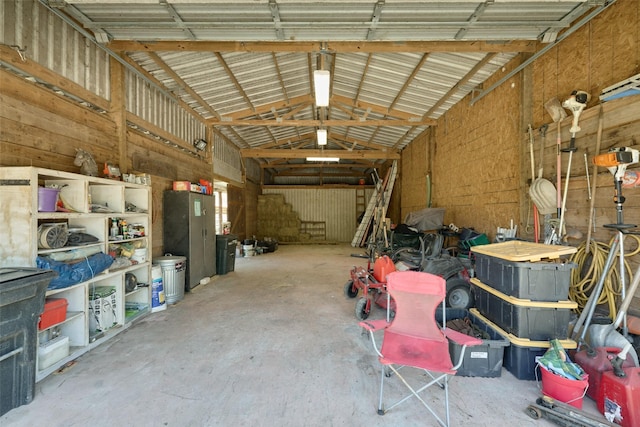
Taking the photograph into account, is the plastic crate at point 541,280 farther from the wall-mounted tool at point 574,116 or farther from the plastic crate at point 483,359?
the wall-mounted tool at point 574,116

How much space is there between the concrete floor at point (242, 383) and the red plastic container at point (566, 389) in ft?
0.50

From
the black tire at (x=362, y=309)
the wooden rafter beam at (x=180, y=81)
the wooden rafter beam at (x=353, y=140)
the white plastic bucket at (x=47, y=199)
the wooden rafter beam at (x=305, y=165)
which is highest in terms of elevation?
the wooden rafter beam at (x=353, y=140)

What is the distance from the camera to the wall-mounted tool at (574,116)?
3.01 metres

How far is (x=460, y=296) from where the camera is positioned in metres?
3.94

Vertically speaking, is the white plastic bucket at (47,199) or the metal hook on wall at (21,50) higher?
the metal hook on wall at (21,50)

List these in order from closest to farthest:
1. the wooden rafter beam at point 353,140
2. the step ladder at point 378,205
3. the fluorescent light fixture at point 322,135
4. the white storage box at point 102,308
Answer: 1. the white storage box at point 102,308
2. the fluorescent light fixture at point 322,135
3. the wooden rafter beam at point 353,140
4. the step ladder at point 378,205

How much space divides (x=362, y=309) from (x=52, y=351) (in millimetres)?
3262

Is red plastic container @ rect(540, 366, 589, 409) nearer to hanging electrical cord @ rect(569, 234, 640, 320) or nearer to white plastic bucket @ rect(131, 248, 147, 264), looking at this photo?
hanging electrical cord @ rect(569, 234, 640, 320)

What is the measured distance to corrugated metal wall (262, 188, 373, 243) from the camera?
1424cm

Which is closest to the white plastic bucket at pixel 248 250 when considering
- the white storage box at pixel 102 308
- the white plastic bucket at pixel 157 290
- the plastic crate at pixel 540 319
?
the white plastic bucket at pixel 157 290

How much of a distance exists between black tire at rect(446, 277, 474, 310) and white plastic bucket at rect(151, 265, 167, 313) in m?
4.14

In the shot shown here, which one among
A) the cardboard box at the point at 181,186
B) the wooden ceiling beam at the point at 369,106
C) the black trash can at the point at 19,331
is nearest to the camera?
the black trash can at the point at 19,331

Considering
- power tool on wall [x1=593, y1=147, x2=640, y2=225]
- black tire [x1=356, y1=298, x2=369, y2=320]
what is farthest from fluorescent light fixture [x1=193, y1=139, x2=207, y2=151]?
power tool on wall [x1=593, y1=147, x2=640, y2=225]

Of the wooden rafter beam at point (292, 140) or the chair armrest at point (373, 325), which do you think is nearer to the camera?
the chair armrest at point (373, 325)
